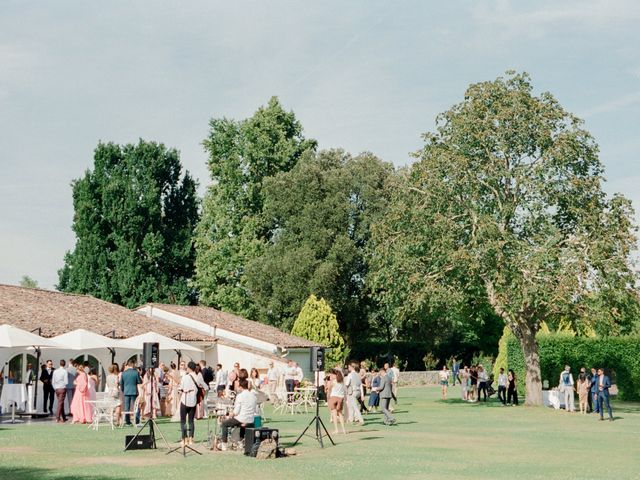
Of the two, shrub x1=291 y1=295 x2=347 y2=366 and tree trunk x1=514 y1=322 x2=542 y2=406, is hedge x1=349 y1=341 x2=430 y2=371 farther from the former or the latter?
tree trunk x1=514 y1=322 x2=542 y2=406

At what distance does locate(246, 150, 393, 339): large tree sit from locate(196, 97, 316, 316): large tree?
2.82 meters

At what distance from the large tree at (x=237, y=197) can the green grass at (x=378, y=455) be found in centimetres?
3470

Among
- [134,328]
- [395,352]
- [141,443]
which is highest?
[134,328]

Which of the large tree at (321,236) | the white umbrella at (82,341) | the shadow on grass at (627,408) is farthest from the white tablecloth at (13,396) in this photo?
the large tree at (321,236)

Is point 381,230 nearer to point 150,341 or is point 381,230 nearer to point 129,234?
point 150,341

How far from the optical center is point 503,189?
37.9 metres

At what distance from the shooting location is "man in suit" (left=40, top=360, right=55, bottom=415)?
2970 cm

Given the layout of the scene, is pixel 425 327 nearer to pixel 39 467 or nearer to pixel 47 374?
pixel 47 374

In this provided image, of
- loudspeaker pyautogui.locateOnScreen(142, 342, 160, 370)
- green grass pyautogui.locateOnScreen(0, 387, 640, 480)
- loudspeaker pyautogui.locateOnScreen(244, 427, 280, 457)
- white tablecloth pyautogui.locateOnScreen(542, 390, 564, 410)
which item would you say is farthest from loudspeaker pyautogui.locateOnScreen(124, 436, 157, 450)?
white tablecloth pyautogui.locateOnScreen(542, 390, 564, 410)

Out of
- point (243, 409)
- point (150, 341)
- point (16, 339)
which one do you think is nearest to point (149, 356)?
point (243, 409)

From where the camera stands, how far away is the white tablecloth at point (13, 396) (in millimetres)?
29484

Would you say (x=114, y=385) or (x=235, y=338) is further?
(x=235, y=338)

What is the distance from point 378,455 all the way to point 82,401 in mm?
12156

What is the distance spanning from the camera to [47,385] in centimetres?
2988
